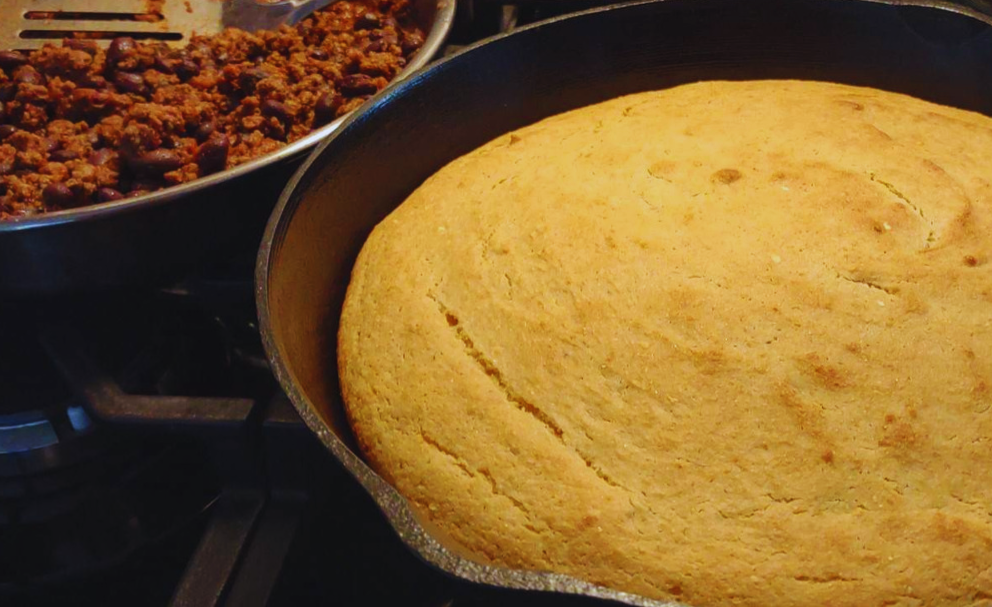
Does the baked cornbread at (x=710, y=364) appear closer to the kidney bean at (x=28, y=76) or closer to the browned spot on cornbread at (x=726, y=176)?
the browned spot on cornbread at (x=726, y=176)

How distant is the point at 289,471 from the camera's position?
117 centimetres

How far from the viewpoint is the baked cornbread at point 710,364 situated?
847mm

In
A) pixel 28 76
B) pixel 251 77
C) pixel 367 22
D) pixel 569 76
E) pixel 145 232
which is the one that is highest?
pixel 569 76

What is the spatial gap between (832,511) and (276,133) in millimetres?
1063

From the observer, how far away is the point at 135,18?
1.75m

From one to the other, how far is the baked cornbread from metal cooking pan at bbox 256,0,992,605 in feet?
0.25

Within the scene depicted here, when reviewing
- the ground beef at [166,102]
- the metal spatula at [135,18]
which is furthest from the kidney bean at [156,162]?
the metal spatula at [135,18]

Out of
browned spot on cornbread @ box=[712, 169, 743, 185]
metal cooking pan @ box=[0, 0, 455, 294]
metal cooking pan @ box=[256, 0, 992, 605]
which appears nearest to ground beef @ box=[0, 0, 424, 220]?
metal cooking pan @ box=[0, 0, 455, 294]

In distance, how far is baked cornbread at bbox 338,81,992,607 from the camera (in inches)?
33.4

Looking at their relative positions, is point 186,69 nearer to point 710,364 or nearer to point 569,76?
point 569,76

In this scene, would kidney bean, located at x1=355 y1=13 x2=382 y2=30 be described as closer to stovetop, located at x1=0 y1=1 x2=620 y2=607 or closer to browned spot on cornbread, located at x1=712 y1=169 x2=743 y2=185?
stovetop, located at x1=0 y1=1 x2=620 y2=607

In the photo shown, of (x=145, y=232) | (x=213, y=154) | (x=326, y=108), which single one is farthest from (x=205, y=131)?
(x=145, y=232)

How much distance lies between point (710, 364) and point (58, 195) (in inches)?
38.3

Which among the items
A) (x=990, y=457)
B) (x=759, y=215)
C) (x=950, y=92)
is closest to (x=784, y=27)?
(x=950, y=92)
